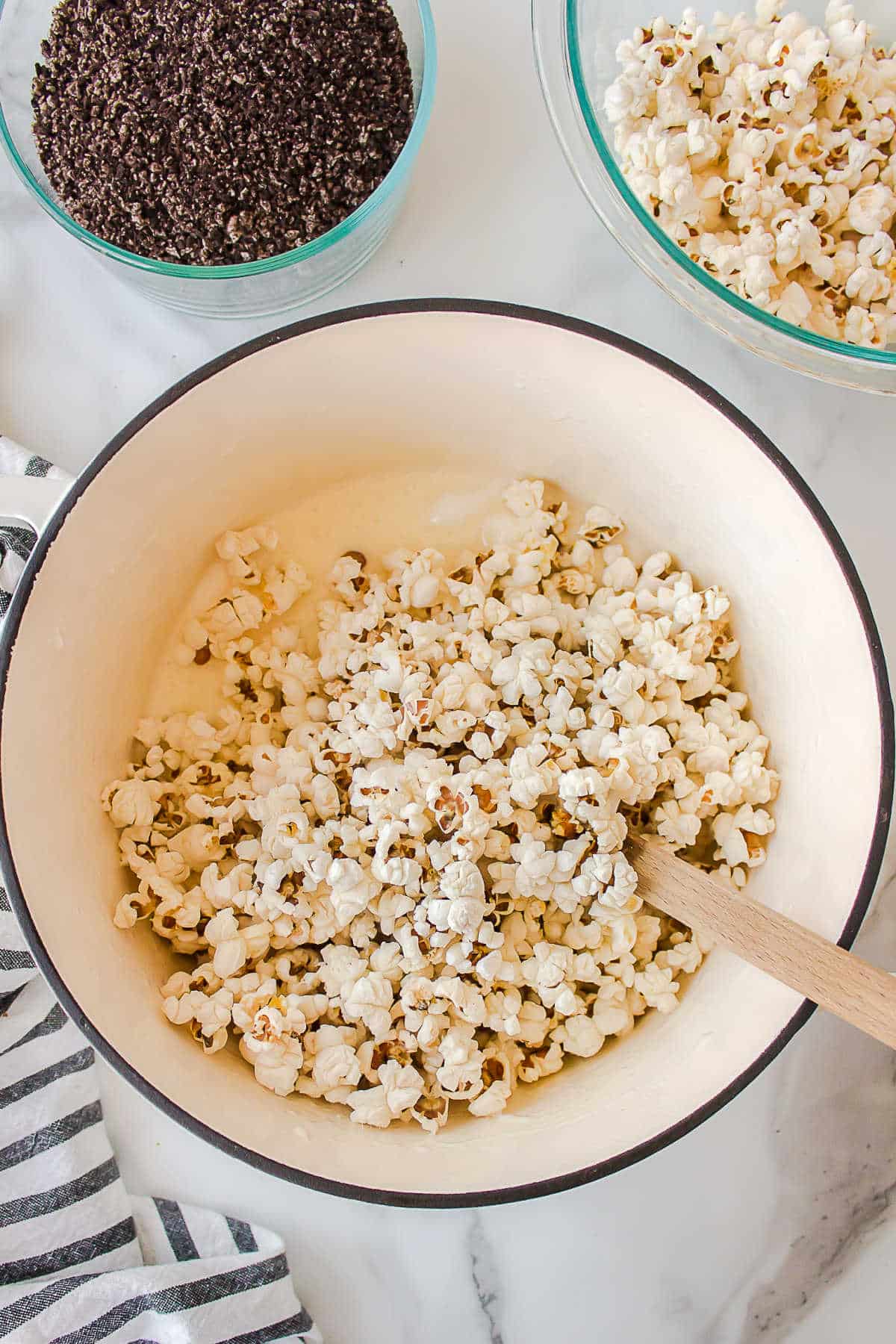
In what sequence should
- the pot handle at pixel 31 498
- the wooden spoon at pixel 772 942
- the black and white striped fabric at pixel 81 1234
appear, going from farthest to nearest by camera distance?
the black and white striped fabric at pixel 81 1234
the pot handle at pixel 31 498
the wooden spoon at pixel 772 942

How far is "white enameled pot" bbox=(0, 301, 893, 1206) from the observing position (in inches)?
30.7

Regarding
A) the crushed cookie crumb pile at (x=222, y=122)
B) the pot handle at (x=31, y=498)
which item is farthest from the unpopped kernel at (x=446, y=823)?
the crushed cookie crumb pile at (x=222, y=122)

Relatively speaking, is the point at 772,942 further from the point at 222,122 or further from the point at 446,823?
the point at 222,122

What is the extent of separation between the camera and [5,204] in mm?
1058

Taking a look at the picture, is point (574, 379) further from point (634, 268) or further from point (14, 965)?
point (14, 965)

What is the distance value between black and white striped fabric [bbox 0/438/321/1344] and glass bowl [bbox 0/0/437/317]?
8.1 inches

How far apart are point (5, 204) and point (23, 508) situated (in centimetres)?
42

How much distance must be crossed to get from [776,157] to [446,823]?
0.62 meters

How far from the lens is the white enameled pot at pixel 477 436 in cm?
78

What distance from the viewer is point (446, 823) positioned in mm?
830

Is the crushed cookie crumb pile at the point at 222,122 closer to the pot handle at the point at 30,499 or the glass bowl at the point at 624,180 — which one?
the glass bowl at the point at 624,180

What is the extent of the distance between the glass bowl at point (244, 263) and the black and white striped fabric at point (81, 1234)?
0.20m

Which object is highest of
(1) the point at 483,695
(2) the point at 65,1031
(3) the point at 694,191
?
(3) the point at 694,191

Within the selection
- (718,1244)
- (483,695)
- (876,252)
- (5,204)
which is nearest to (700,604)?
(483,695)
